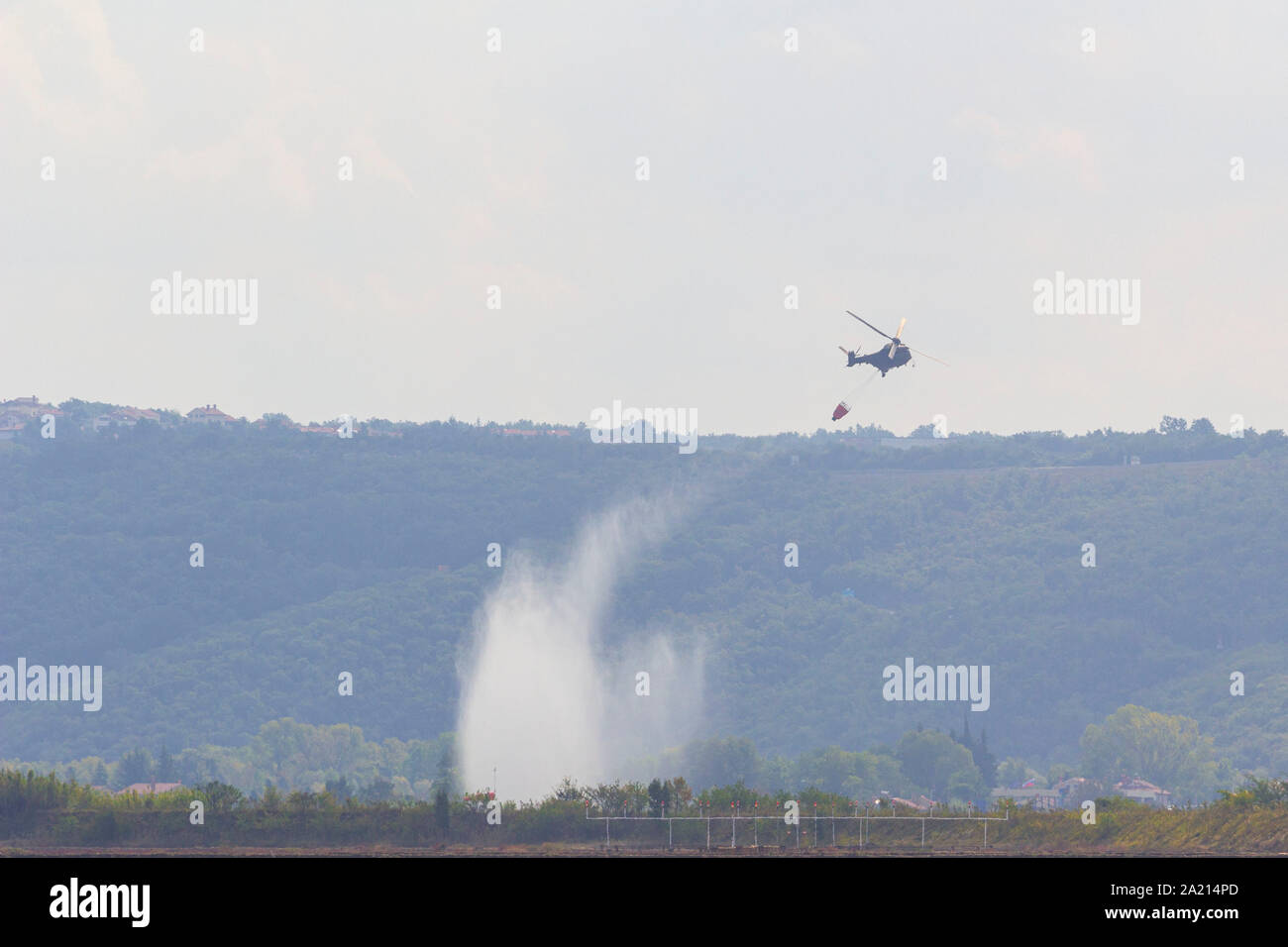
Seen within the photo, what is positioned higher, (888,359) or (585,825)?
(888,359)

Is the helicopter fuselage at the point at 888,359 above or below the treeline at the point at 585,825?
above

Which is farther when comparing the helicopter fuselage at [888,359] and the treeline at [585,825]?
the helicopter fuselage at [888,359]

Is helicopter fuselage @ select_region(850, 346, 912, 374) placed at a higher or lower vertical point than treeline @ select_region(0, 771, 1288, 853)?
higher

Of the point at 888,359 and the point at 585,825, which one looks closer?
the point at 585,825

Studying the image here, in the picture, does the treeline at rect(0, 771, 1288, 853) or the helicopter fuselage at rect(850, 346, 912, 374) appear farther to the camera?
the helicopter fuselage at rect(850, 346, 912, 374)
